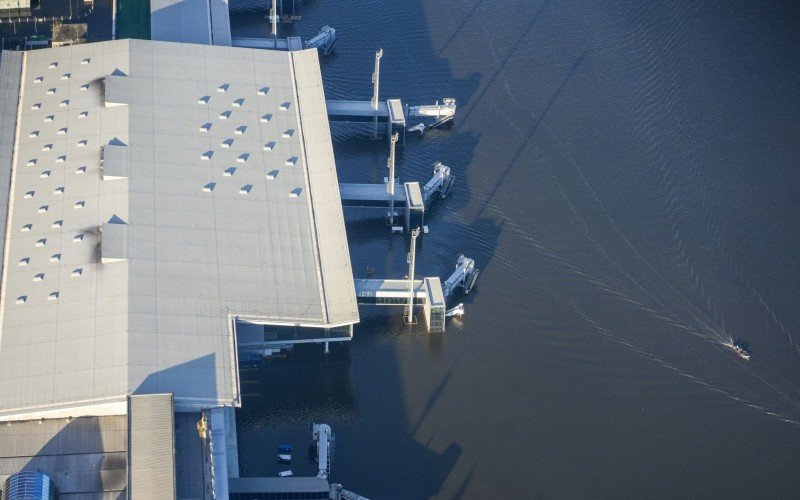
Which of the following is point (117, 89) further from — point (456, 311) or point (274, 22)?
point (456, 311)

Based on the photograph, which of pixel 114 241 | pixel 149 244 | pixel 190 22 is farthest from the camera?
pixel 190 22

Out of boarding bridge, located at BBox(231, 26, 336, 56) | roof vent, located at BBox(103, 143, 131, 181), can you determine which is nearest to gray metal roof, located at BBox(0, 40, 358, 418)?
roof vent, located at BBox(103, 143, 131, 181)

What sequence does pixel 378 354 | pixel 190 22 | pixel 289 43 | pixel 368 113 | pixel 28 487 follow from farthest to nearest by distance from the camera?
1. pixel 289 43
2. pixel 190 22
3. pixel 368 113
4. pixel 378 354
5. pixel 28 487

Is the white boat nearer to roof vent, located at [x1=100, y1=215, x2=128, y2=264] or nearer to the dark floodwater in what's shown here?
the dark floodwater

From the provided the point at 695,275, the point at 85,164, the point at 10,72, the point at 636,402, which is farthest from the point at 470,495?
the point at 10,72

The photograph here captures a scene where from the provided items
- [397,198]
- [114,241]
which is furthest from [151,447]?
[397,198]

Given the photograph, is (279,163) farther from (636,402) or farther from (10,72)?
(636,402)

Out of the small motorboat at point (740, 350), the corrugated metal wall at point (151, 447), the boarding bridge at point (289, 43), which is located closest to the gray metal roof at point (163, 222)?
the corrugated metal wall at point (151, 447)
